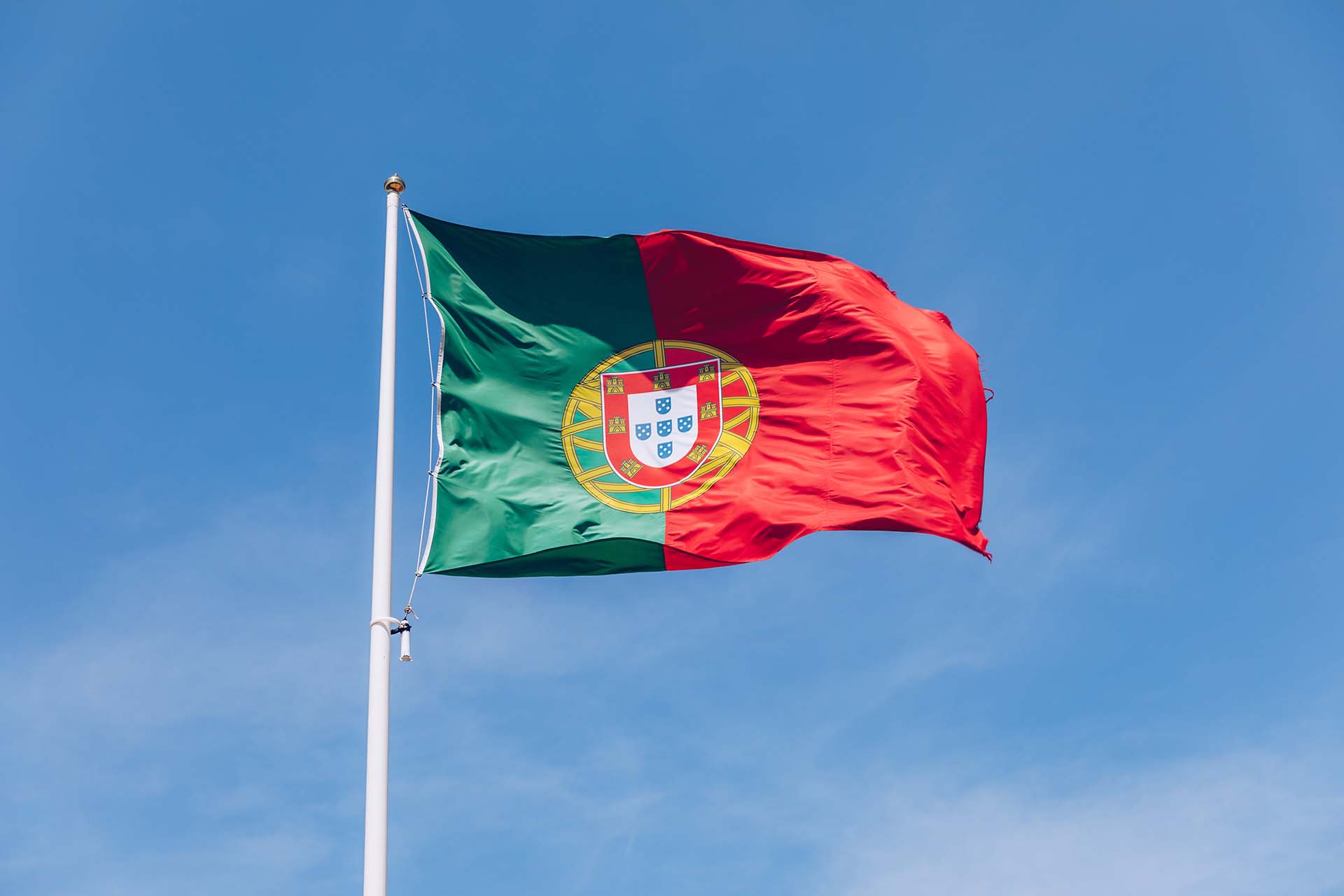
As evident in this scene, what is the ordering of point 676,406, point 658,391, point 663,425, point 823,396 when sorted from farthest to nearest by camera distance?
point 823,396
point 658,391
point 676,406
point 663,425

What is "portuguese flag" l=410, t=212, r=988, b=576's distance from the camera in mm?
17266

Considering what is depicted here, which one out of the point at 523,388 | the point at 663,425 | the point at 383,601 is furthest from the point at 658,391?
the point at 383,601

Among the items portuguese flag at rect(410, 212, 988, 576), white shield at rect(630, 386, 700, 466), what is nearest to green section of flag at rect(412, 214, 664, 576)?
portuguese flag at rect(410, 212, 988, 576)

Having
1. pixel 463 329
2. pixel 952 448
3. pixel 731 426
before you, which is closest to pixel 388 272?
pixel 463 329

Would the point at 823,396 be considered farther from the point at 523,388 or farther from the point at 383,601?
the point at 383,601

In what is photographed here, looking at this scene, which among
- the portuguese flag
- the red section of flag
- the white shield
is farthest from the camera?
the white shield

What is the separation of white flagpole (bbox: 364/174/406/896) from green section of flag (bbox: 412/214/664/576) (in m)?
1.00

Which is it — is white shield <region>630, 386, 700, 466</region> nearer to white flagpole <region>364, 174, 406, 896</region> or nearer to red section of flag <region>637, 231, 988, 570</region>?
red section of flag <region>637, 231, 988, 570</region>

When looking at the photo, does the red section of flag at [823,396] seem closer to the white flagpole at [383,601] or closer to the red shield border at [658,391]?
the red shield border at [658,391]

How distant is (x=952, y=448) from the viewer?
63.8 ft

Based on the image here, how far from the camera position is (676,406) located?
1881cm

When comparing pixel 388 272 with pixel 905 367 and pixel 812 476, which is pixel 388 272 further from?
pixel 905 367

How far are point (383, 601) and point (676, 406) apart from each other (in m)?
5.34

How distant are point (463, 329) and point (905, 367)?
19.8 feet
